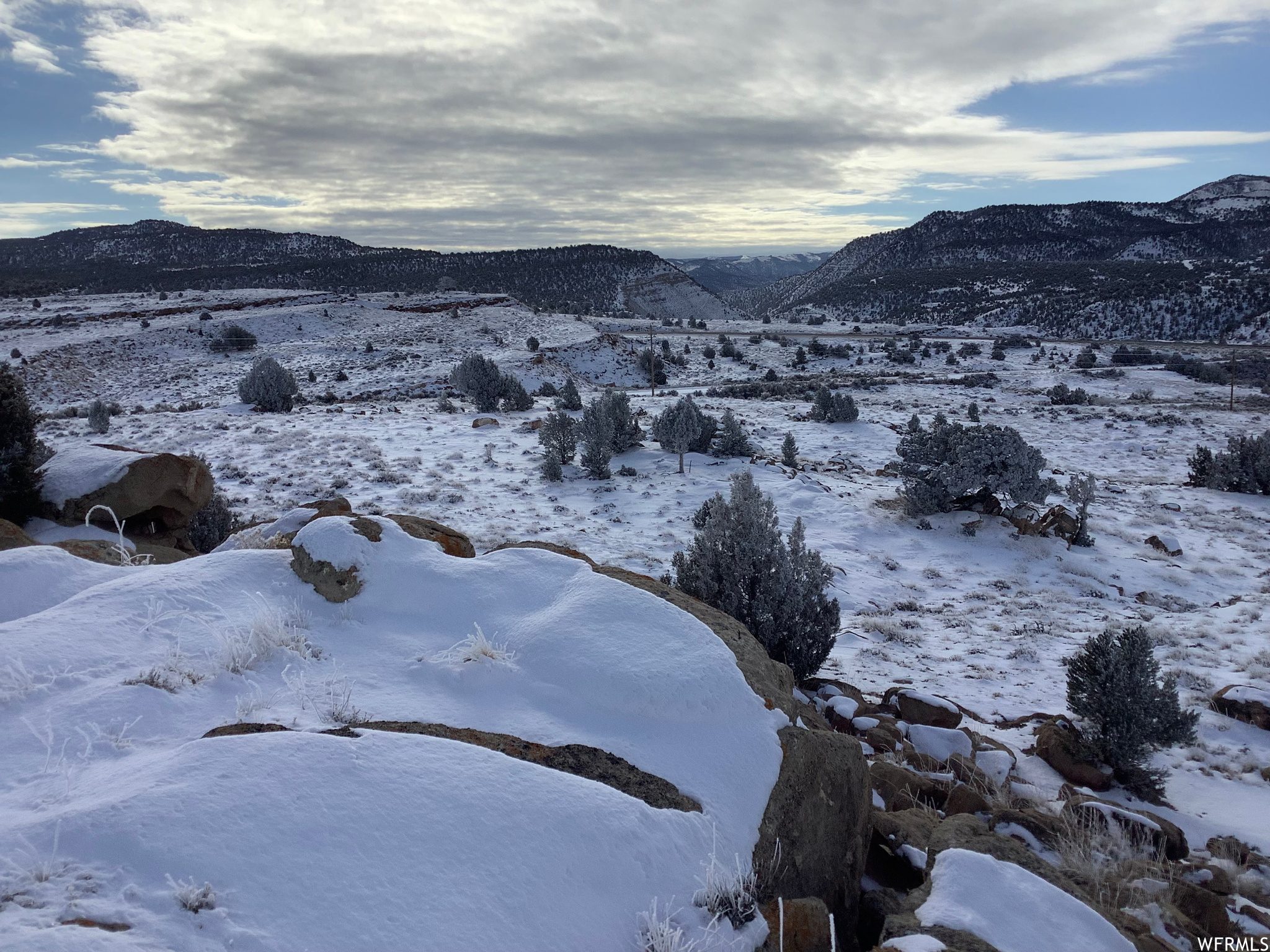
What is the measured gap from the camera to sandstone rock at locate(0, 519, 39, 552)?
5496mm

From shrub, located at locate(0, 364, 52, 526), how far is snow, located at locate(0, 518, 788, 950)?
4036mm

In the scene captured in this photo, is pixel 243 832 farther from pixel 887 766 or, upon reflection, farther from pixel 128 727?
pixel 887 766

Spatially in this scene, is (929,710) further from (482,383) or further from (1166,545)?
(482,383)

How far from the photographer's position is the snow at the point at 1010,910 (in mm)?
2518

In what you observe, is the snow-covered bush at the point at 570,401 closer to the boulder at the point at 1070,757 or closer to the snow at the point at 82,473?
the snow at the point at 82,473

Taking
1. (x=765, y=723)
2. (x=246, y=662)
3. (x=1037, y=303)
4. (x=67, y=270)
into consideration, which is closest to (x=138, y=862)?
(x=246, y=662)

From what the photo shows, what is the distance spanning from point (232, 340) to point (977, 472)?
3706 centimetres

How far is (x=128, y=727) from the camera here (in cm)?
273

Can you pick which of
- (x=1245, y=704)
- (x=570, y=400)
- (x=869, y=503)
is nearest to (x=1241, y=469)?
(x=869, y=503)

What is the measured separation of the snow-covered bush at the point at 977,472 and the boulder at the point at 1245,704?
6.12 m

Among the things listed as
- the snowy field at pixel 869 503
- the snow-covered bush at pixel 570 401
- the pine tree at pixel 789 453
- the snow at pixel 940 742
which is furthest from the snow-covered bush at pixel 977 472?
the snow-covered bush at pixel 570 401

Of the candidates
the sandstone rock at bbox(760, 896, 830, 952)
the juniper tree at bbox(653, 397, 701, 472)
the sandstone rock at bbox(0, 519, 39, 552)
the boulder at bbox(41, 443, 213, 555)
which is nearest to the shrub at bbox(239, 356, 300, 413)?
the juniper tree at bbox(653, 397, 701, 472)

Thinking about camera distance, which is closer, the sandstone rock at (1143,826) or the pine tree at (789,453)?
the sandstone rock at (1143,826)

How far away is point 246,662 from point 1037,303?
64527mm
